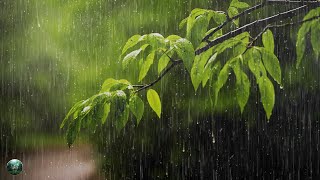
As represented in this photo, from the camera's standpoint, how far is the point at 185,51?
1607 millimetres

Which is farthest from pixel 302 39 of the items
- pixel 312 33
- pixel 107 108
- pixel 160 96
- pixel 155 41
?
pixel 160 96

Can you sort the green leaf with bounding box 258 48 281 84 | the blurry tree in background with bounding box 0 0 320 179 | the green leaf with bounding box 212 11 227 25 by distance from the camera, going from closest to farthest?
the green leaf with bounding box 258 48 281 84, the green leaf with bounding box 212 11 227 25, the blurry tree in background with bounding box 0 0 320 179

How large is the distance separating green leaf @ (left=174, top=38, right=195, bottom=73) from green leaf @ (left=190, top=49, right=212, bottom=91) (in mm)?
38

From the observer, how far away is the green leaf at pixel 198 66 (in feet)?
5.37

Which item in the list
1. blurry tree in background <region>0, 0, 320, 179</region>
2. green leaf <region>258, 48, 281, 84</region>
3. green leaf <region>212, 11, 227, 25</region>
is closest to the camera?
green leaf <region>258, 48, 281, 84</region>

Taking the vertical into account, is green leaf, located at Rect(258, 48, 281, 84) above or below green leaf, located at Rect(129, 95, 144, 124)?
above

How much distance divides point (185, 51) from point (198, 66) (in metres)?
0.09

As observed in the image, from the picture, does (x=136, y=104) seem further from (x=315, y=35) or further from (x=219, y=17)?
(x=315, y=35)

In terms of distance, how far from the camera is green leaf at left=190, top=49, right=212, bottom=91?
164 cm

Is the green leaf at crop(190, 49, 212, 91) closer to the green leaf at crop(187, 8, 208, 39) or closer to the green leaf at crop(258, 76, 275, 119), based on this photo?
the green leaf at crop(187, 8, 208, 39)

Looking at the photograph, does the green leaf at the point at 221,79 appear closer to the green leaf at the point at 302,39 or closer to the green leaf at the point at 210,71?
the green leaf at the point at 210,71

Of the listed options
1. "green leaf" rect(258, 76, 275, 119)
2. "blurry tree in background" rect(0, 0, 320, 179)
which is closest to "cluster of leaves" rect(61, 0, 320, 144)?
"green leaf" rect(258, 76, 275, 119)

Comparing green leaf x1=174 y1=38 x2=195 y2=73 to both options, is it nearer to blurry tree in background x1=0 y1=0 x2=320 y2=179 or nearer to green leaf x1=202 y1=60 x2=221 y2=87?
green leaf x1=202 y1=60 x2=221 y2=87

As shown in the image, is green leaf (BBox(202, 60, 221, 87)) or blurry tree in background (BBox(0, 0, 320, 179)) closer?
green leaf (BBox(202, 60, 221, 87))
